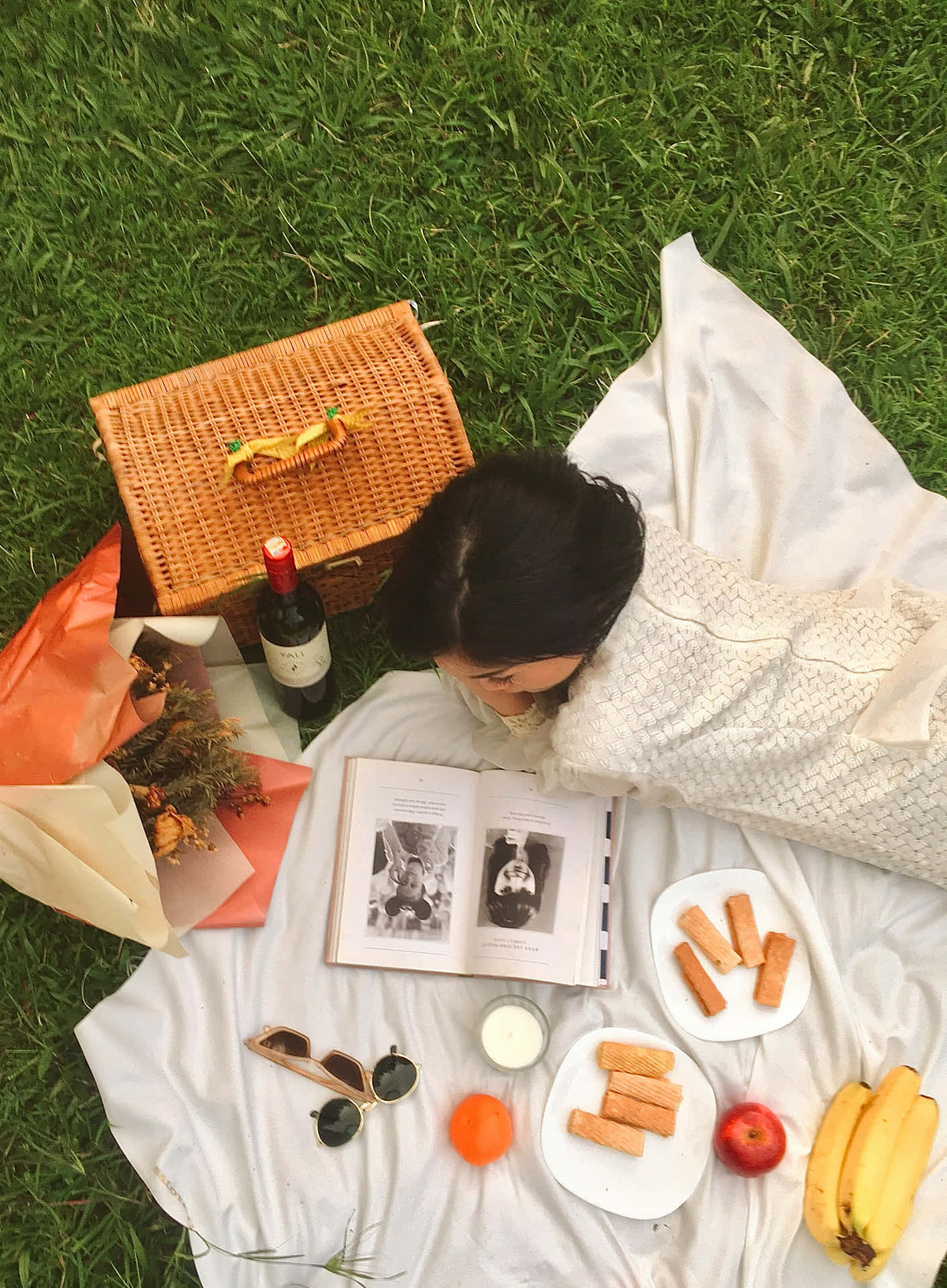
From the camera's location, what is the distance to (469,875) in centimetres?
135

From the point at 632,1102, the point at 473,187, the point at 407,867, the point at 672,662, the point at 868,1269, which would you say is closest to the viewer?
the point at 672,662

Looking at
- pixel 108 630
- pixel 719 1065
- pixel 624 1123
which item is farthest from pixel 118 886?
pixel 719 1065

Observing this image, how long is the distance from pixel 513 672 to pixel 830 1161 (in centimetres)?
78

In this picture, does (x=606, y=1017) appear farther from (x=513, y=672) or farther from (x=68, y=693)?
(x=68, y=693)

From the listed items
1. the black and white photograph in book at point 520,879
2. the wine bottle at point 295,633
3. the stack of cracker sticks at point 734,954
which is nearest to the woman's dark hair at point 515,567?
the wine bottle at point 295,633

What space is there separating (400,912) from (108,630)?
1.86 feet

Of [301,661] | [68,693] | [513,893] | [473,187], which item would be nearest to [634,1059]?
[513,893]

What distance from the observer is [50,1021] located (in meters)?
1.32

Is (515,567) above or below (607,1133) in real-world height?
above

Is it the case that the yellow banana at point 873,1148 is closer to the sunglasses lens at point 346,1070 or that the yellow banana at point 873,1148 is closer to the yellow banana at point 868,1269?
the yellow banana at point 868,1269

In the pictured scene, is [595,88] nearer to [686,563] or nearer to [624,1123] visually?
[686,563]

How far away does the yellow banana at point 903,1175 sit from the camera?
1.12 m

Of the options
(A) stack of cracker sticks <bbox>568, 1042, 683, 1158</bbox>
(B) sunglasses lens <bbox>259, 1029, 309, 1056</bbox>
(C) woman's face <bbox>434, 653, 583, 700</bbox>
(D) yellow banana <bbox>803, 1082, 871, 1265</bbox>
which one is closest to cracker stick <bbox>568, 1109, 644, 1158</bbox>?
(A) stack of cracker sticks <bbox>568, 1042, 683, 1158</bbox>

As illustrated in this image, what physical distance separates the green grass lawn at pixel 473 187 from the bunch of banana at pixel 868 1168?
922mm
